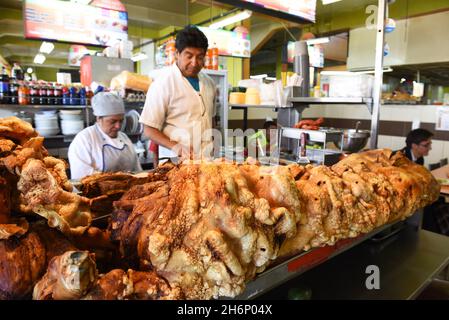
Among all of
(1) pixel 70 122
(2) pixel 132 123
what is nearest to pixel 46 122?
(1) pixel 70 122

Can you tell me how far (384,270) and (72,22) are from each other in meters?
5.95

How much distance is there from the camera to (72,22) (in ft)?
18.6

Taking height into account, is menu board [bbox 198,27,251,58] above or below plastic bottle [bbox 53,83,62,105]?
above

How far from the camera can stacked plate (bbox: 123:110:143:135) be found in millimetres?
4672

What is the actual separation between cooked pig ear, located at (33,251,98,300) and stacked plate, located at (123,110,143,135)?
4198mm

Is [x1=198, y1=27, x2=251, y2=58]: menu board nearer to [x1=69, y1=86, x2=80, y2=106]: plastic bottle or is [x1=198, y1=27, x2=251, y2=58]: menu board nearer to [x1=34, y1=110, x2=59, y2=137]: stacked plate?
[x1=69, y1=86, x2=80, y2=106]: plastic bottle

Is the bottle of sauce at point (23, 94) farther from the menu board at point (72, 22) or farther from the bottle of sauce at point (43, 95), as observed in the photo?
the menu board at point (72, 22)

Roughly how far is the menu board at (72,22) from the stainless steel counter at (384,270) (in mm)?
5110

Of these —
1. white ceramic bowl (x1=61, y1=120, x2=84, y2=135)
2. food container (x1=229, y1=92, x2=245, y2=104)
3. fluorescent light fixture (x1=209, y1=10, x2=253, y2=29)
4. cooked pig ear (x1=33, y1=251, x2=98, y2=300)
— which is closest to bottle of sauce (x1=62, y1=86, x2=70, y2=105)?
white ceramic bowl (x1=61, y1=120, x2=84, y2=135)

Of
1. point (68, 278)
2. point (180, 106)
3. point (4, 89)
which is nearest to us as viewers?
point (68, 278)

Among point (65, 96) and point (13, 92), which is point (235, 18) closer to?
point (65, 96)

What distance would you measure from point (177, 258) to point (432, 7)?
878cm
